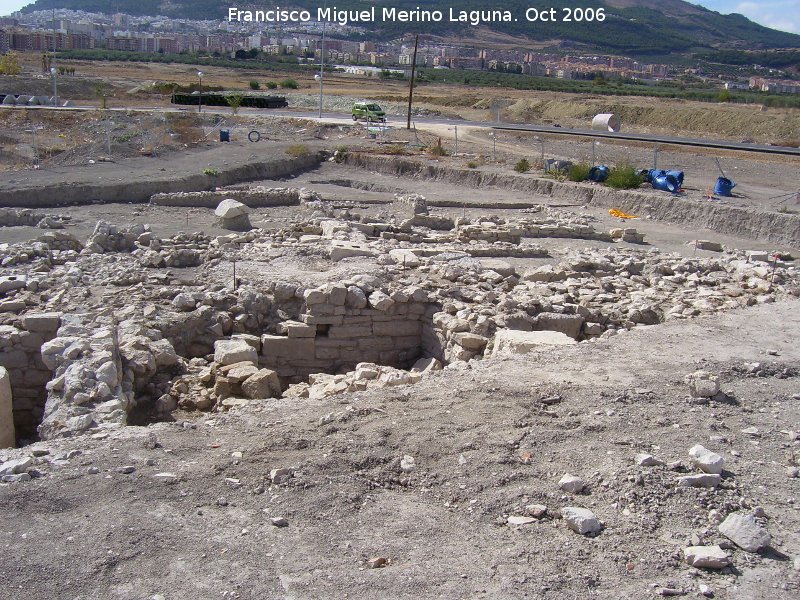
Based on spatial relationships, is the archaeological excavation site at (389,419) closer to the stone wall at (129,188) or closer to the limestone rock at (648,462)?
the limestone rock at (648,462)

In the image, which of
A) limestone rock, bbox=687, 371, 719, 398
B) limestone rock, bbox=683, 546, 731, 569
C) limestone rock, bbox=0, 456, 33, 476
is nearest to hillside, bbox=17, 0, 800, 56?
limestone rock, bbox=687, 371, 719, 398

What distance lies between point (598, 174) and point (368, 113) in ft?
62.1

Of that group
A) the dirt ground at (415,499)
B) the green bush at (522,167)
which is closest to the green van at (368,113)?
the green bush at (522,167)

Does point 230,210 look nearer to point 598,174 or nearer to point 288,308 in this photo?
point 288,308

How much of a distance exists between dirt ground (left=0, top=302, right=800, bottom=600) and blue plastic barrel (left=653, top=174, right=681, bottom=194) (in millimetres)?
17144

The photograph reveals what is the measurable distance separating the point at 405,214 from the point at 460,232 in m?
4.02

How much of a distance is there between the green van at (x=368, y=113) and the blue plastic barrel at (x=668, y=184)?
1967cm

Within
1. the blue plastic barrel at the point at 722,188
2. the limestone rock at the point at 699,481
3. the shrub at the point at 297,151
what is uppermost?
A: the shrub at the point at 297,151

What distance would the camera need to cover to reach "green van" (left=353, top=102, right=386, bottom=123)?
41562 millimetres

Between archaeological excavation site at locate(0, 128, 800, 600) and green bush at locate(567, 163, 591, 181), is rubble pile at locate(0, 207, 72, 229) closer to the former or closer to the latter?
archaeological excavation site at locate(0, 128, 800, 600)

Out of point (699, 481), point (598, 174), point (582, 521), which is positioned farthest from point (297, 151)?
point (582, 521)

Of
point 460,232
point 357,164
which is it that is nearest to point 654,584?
point 460,232

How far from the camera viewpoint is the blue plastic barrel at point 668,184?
24141 mm

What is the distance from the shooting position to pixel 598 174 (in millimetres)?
25781
